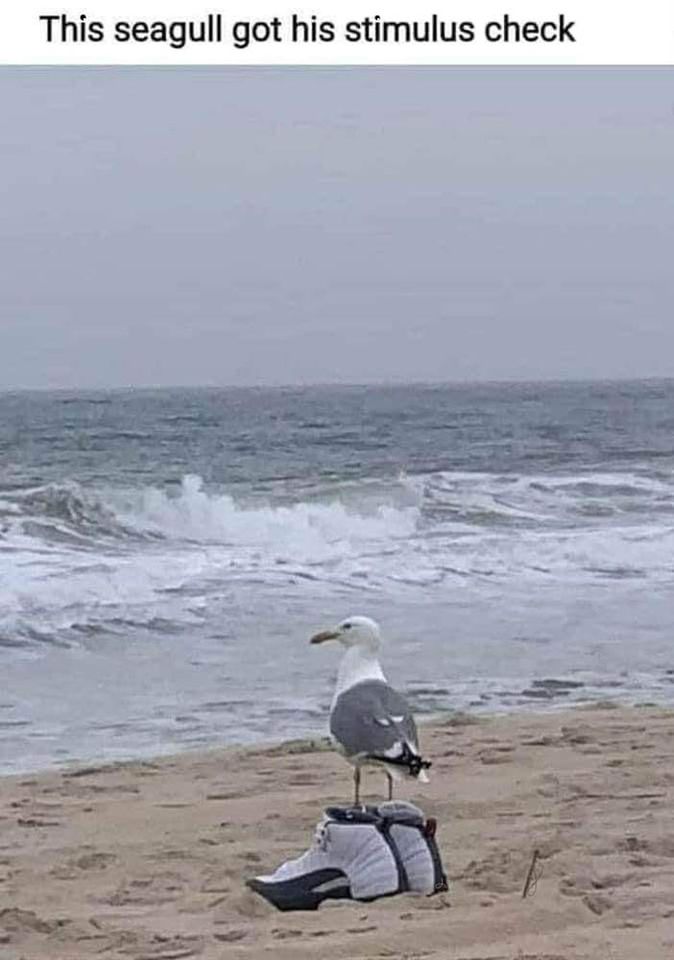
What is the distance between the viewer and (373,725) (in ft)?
13.1

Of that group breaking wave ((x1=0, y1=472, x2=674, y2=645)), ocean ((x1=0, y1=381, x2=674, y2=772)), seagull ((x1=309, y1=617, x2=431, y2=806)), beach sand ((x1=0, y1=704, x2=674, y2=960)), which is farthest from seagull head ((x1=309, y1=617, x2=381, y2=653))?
breaking wave ((x1=0, y1=472, x2=674, y2=645))

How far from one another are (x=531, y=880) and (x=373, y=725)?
56 centimetres

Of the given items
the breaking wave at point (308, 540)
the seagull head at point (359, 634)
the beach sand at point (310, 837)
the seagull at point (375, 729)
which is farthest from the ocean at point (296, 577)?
the seagull at point (375, 729)

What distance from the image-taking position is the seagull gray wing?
3.98 meters

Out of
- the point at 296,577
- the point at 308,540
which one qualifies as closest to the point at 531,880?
the point at 296,577

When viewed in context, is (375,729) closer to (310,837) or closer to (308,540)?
(310,837)

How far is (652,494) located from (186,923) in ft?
50.8

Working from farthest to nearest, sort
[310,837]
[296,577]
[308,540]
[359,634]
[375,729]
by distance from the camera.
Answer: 1. [308,540]
2. [296,577]
3. [310,837]
4. [359,634]
5. [375,729]

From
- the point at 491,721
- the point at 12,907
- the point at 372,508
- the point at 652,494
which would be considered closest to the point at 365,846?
the point at 12,907

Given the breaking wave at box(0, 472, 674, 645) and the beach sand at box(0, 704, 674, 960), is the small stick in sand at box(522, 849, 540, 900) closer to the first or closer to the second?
the beach sand at box(0, 704, 674, 960)

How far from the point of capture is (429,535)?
15.1 metres

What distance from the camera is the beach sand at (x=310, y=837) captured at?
372 cm

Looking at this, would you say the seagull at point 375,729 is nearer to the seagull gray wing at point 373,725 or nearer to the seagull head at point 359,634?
the seagull gray wing at point 373,725

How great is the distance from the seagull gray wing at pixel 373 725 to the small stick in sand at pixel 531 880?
1.33 ft
